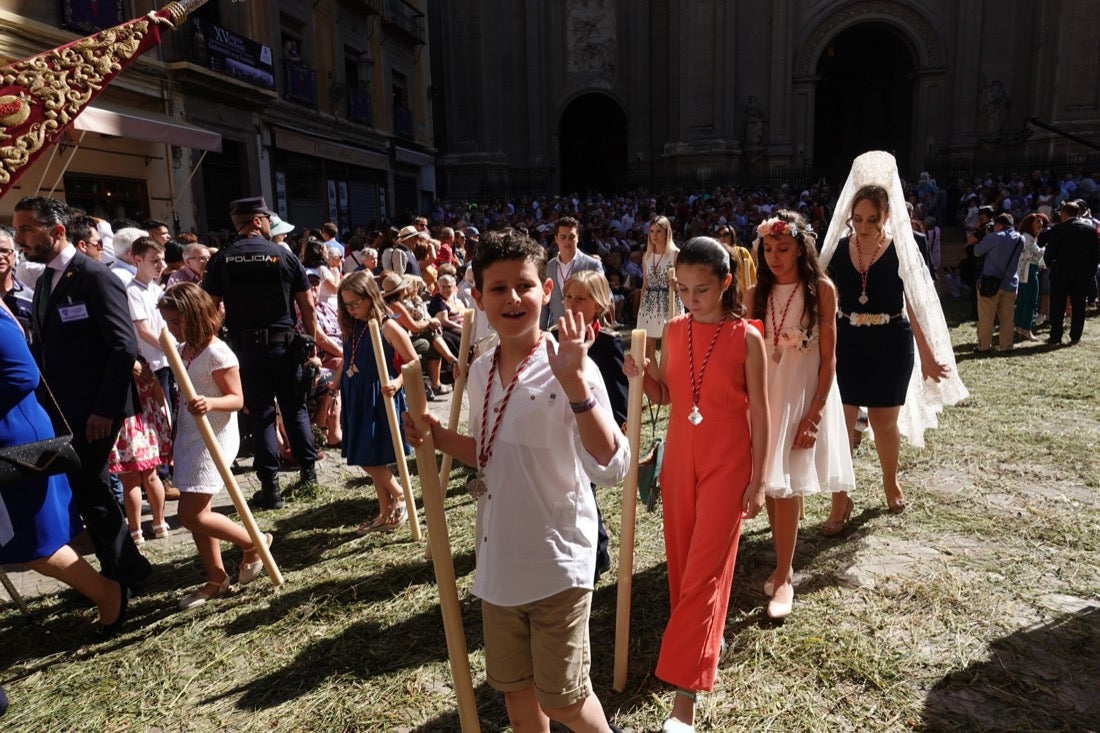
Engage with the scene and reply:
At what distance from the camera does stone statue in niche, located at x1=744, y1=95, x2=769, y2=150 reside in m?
27.6

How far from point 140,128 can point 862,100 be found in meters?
32.9

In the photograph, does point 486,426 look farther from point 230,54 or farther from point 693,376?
point 230,54

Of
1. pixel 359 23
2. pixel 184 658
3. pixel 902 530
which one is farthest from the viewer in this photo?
pixel 359 23

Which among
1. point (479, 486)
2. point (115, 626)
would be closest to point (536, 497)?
point (479, 486)

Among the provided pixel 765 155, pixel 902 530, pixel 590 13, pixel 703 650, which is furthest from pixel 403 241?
pixel 590 13

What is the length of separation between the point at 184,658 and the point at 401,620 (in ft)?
3.59

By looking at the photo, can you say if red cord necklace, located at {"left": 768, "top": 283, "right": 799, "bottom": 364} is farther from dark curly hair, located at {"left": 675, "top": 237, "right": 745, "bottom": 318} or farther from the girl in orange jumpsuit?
dark curly hair, located at {"left": 675, "top": 237, "right": 745, "bottom": 318}

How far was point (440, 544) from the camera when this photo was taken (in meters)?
2.18

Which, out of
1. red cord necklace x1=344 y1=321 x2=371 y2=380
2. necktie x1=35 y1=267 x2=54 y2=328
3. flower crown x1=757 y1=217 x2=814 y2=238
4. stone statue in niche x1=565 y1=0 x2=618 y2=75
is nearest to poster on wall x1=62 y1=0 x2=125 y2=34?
necktie x1=35 y1=267 x2=54 y2=328

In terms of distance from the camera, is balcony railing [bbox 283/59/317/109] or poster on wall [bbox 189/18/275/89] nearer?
poster on wall [bbox 189/18/275/89]

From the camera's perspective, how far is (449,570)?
220cm

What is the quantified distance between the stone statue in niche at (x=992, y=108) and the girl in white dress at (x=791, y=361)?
1122 inches

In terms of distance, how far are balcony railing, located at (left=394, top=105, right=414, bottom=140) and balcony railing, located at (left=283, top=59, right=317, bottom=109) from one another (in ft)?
18.1

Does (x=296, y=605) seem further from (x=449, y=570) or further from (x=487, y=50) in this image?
(x=487, y=50)
